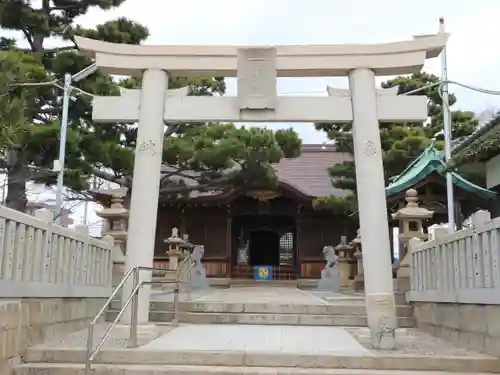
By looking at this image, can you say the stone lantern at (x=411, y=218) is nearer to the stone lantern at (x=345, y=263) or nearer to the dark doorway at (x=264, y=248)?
the stone lantern at (x=345, y=263)

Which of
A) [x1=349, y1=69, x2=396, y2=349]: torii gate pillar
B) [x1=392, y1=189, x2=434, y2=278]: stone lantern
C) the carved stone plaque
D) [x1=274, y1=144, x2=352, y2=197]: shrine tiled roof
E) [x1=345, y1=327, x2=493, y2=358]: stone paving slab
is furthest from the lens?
[x1=274, y1=144, x2=352, y2=197]: shrine tiled roof

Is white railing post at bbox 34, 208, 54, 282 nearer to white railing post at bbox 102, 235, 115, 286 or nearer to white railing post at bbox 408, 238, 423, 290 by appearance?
white railing post at bbox 102, 235, 115, 286

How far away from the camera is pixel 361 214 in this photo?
8.38 metres

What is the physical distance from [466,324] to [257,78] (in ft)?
15.7

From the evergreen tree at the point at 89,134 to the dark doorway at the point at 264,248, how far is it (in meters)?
6.61

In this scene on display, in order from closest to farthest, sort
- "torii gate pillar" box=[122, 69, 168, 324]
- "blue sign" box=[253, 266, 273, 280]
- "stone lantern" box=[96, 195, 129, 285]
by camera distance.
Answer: "torii gate pillar" box=[122, 69, 168, 324] < "stone lantern" box=[96, 195, 129, 285] < "blue sign" box=[253, 266, 273, 280]

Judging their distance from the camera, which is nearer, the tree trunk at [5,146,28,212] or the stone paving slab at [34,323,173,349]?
the stone paving slab at [34,323,173,349]

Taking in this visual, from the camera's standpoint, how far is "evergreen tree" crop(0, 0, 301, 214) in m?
14.4

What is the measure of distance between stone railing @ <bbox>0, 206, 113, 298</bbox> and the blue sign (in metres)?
14.6

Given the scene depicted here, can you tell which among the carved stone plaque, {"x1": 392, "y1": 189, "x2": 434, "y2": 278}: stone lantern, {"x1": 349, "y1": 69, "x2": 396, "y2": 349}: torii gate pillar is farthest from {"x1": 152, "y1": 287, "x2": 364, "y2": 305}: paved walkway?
the carved stone plaque

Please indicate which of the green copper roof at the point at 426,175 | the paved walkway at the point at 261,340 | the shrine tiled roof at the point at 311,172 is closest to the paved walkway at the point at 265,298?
the paved walkway at the point at 261,340

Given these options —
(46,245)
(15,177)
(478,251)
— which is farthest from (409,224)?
(15,177)

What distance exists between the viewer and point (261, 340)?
7160 millimetres

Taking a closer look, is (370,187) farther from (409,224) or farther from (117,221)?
(117,221)
